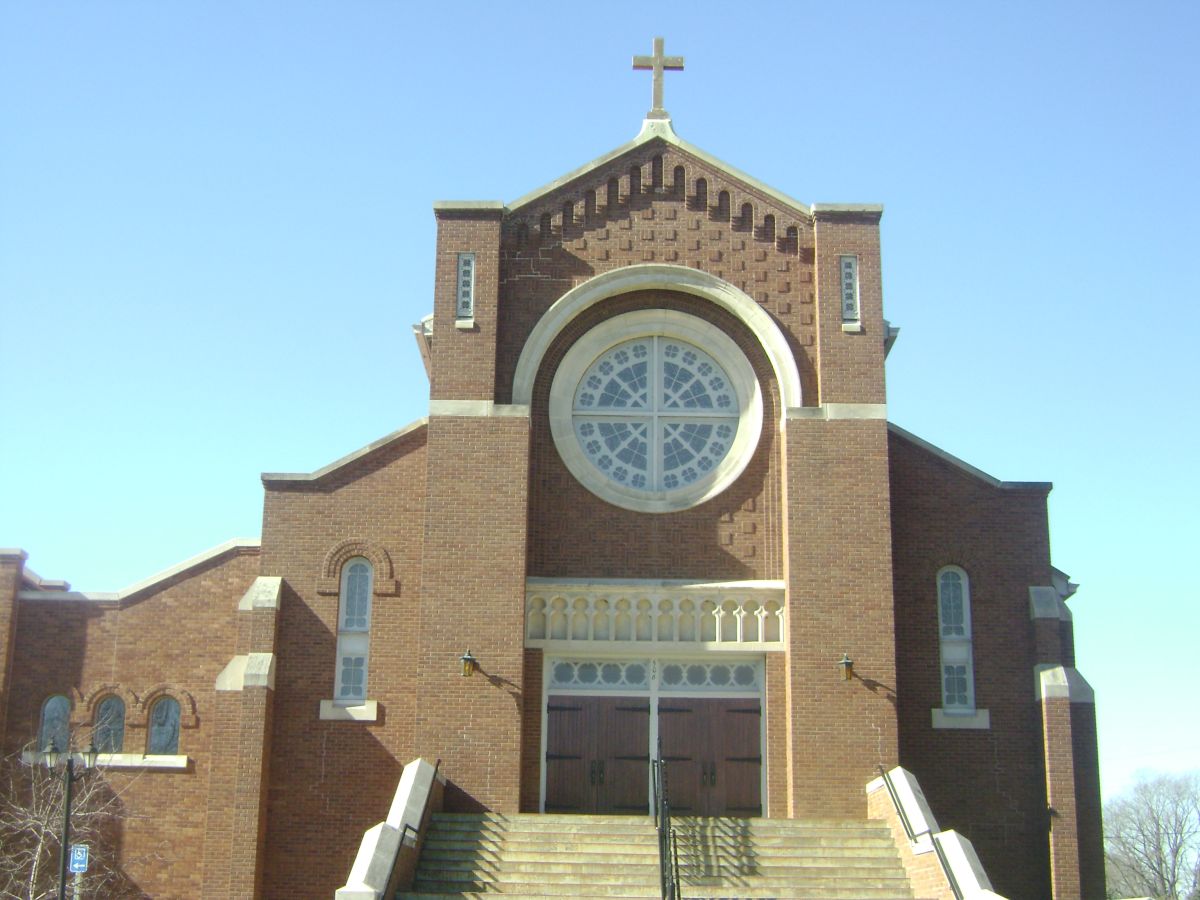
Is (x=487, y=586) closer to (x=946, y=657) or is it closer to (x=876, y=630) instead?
(x=876, y=630)

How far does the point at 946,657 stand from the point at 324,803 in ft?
30.7

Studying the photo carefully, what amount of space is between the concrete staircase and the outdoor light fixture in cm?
198

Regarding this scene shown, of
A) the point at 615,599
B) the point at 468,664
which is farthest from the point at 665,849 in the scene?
the point at 615,599

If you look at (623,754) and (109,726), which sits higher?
(109,726)

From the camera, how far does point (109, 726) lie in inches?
922

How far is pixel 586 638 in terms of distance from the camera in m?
22.4

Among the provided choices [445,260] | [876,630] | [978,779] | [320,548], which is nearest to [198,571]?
[320,548]

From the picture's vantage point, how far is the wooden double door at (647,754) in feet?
72.0

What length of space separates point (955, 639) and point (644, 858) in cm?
659

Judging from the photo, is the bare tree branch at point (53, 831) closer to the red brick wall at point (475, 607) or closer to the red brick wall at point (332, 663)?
the red brick wall at point (332, 663)

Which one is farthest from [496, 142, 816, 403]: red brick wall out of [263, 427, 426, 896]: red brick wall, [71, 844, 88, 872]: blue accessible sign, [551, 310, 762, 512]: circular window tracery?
[71, 844, 88, 872]: blue accessible sign

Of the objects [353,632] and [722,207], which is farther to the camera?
[722,207]

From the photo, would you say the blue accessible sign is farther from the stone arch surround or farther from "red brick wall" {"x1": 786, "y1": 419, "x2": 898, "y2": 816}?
"red brick wall" {"x1": 786, "y1": 419, "x2": 898, "y2": 816}

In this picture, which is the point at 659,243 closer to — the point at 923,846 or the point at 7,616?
the point at 923,846
